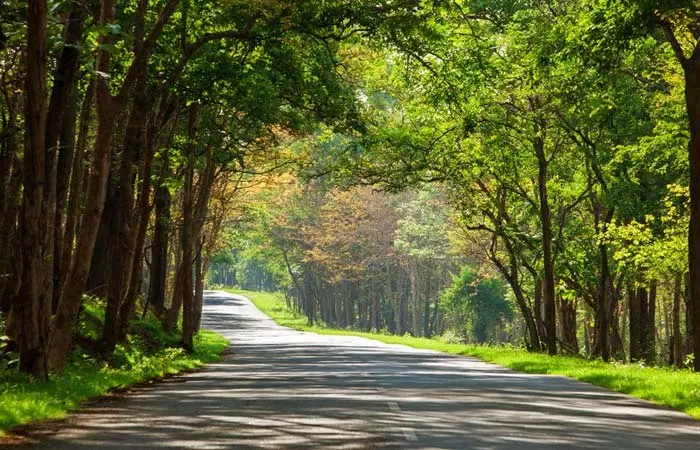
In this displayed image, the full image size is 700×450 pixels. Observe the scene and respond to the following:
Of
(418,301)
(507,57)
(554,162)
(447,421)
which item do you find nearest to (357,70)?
(507,57)

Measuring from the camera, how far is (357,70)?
38.1 metres

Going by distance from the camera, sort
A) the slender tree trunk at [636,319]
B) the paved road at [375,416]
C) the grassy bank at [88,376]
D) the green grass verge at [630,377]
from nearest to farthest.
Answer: the paved road at [375,416]
the grassy bank at [88,376]
the green grass verge at [630,377]
the slender tree trunk at [636,319]


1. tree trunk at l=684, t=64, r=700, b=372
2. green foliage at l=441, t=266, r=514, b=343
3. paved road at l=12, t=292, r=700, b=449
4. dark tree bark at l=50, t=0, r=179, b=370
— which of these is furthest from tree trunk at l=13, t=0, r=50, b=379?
green foliage at l=441, t=266, r=514, b=343

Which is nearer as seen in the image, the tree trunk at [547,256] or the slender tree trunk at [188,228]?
the slender tree trunk at [188,228]

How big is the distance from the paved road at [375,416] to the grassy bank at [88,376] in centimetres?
58

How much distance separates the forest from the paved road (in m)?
3.16

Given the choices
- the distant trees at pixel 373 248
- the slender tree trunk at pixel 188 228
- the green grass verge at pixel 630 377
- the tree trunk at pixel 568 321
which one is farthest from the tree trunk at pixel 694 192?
the distant trees at pixel 373 248

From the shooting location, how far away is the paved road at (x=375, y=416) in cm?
1098

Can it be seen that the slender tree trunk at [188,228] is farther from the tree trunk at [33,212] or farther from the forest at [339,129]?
the tree trunk at [33,212]

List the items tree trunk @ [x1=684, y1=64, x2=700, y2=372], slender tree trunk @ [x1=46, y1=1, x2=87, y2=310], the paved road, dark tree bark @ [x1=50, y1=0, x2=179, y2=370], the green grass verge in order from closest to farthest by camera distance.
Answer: the paved road, the green grass verge, slender tree trunk @ [x1=46, y1=1, x2=87, y2=310], dark tree bark @ [x1=50, y1=0, x2=179, y2=370], tree trunk @ [x1=684, y1=64, x2=700, y2=372]

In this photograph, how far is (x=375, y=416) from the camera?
13.4 metres

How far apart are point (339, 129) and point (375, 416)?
48.0ft

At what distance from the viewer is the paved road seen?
11.0 meters

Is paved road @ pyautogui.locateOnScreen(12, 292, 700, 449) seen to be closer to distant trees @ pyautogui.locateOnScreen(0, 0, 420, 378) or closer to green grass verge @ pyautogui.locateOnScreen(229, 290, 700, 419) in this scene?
green grass verge @ pyautogui.locateOnScreen(229, 290, 700, 419)
